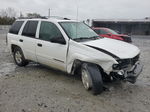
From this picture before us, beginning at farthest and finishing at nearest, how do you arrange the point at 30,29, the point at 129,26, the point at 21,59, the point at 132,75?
the point at 129,26 < the point at 21,59 < the point at 30,29 < the point at 132,75

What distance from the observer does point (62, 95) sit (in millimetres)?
3955

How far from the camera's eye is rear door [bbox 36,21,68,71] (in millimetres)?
4538

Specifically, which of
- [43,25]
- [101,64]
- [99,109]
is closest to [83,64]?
[101,64]

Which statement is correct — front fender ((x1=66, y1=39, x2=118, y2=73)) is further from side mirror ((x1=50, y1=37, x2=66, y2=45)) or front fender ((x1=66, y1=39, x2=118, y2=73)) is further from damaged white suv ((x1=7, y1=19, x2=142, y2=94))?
side mirror ((x1=50, y1=37, x2=66, y2=45))

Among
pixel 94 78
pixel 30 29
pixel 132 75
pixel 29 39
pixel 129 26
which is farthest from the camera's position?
pixel 129 26

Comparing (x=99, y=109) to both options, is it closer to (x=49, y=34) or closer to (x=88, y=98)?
(x=88, y=98)

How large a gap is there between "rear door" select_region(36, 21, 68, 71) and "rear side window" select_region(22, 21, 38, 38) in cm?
33

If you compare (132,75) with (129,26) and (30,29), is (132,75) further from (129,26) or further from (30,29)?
(129,26)

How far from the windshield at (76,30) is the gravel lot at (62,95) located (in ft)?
4.24

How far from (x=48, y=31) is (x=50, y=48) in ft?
1.95

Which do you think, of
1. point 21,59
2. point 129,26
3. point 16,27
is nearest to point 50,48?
point 21,59

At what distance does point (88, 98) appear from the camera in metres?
3.79

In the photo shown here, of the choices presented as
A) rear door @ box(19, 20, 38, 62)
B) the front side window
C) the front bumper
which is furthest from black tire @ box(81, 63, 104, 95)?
rear door @ box(19, 20, 38, 62)

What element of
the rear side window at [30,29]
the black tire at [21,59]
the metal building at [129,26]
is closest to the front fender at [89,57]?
the rear side window at [30,29]
